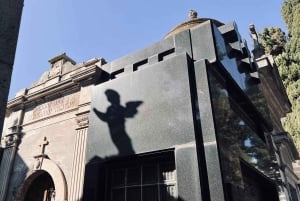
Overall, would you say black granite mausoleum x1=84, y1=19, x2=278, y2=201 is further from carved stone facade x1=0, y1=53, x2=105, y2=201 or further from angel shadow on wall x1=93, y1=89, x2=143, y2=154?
carved stone facade x1=0, y1=53, x2=105, y2=201

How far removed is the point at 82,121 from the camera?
729cm

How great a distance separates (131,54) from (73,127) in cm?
263

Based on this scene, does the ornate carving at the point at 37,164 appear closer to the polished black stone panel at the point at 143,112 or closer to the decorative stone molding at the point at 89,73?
the polished black stone panel at the point at 143,112

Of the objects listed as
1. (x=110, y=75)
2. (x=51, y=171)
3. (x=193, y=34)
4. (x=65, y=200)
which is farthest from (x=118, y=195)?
(x=193, y=34)

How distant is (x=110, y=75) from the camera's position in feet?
24.8

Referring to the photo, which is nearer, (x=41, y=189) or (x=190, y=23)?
(x=41, y=189)

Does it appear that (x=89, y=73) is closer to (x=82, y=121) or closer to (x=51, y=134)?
(x=82, y=121)

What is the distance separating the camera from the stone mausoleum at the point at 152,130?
16.6 feet

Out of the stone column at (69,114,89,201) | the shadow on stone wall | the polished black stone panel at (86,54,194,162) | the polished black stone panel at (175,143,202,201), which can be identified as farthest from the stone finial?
the polished black stone panel at (175,143,202,201)

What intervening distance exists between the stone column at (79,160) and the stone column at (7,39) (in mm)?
4902

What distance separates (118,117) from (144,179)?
1.57 metres

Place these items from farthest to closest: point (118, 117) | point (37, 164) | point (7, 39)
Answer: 1. point (37, 164)
2. point (118, 117)
3. point (7, 39)

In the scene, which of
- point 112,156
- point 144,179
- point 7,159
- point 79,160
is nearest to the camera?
point 144,179

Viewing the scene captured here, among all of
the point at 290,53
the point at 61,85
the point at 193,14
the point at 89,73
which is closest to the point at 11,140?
the point at 61,85
